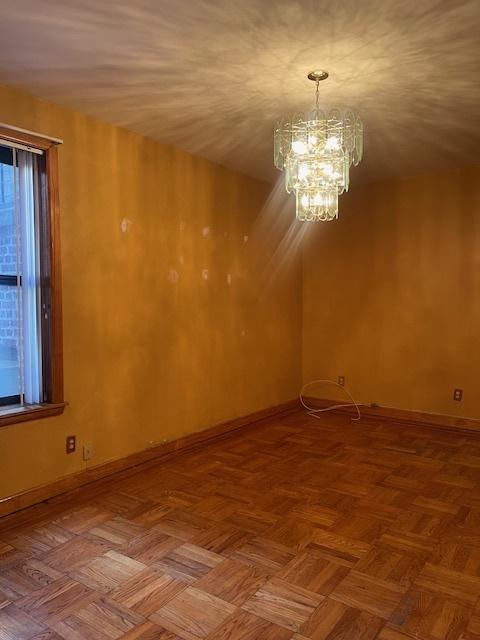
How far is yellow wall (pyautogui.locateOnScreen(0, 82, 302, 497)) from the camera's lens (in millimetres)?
2760

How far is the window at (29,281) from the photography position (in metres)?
2.55

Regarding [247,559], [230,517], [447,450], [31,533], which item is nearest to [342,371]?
[447,450]

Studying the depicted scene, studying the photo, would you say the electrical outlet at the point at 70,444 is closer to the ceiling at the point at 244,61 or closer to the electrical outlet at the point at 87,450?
the electrical outlet at the point at 87,450

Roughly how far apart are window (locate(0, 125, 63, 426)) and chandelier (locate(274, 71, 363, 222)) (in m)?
1.28

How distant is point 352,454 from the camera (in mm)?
3455

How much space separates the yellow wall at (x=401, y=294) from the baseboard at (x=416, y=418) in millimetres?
53

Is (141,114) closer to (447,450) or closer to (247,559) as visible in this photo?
(247,559)

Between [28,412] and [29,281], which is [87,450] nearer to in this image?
[28,412]

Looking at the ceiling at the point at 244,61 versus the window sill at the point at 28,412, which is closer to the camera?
the ceiling at the point at 244,61

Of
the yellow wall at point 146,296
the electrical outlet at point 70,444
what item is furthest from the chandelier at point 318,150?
the electrical outlet at point 70,444

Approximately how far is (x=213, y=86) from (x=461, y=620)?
253cm

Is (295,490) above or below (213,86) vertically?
below

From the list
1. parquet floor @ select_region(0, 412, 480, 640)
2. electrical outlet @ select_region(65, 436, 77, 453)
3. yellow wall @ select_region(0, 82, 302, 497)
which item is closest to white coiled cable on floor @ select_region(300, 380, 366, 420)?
yellow wall @ select_region(0, 82, 302, 497)

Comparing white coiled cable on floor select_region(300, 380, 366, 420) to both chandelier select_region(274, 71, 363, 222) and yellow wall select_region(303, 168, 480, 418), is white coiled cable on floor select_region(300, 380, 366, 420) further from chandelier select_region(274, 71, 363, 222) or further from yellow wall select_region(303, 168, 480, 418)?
chandelier select_region(274, 71, 363, 222)
